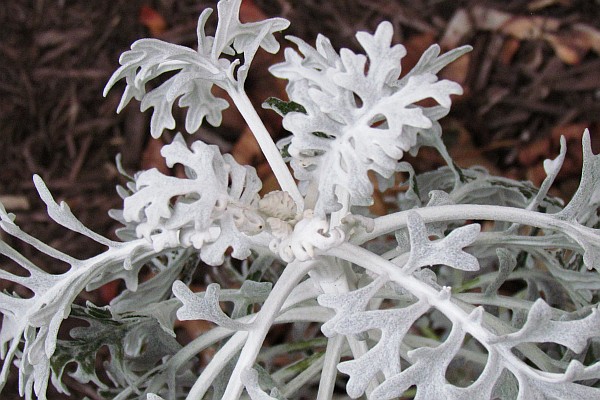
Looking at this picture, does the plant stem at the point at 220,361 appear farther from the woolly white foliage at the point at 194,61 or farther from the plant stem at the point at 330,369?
the woolly white foliage at the point at 194,61

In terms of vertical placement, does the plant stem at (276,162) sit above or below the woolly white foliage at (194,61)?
below

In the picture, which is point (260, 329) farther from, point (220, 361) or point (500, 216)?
point (500, 216)

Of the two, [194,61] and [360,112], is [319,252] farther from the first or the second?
[194,61]

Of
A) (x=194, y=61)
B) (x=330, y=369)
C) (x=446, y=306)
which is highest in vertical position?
(x=194, y=61)

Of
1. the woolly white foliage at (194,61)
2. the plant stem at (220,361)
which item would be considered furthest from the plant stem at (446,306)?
Result: the woolly white foliage at (194,61)

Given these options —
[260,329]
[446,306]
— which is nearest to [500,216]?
[446,306]

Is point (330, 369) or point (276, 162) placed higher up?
point (276, 162)

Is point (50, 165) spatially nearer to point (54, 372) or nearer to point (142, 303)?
point (142, 303)

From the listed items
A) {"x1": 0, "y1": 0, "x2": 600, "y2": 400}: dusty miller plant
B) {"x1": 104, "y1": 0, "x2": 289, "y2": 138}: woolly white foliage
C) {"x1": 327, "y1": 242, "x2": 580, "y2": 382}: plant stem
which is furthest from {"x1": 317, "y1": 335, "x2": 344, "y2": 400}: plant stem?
{"x1": 104, "y1": 0, "x2": 289, "y2": 138}: woolly white foliage

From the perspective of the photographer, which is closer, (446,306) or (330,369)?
(446,306)
